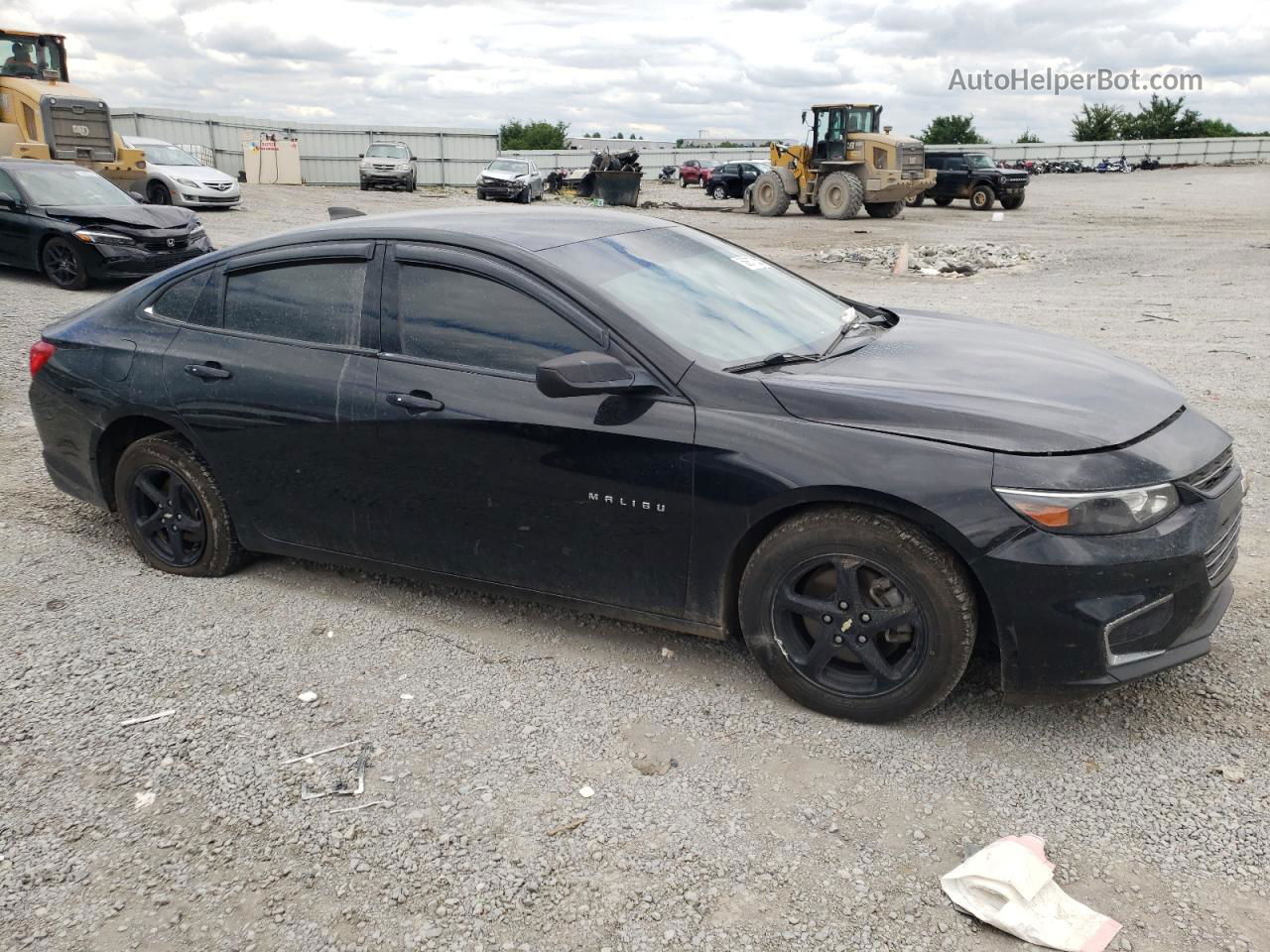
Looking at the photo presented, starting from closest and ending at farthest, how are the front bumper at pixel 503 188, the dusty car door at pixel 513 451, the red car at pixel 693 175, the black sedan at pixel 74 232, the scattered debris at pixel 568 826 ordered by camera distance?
the scattered debris at pixel 568 826 → the dusty car door at pixel 513 451 → the black sedan at pixel 74 232 → the front bumper at pixel 503 188 → the red car at pixel 693 175

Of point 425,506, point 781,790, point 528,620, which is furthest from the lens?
point 528,620

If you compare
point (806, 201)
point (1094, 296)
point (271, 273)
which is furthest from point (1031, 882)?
point (806, 201)

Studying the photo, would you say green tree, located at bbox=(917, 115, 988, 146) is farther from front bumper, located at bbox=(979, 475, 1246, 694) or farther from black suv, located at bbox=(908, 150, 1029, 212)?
front bumper, located at bbox=(979, 475, 1246, 694)

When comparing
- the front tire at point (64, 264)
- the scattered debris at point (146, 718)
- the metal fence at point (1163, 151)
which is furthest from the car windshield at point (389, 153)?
the metal fence at point (1163, 151)

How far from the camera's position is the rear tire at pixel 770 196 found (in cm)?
3053

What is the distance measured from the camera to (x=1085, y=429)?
3.16m

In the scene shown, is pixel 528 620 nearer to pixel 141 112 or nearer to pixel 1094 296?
pixel 1094 296

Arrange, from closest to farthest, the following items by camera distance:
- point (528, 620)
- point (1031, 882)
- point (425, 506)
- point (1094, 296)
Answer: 1. point (1031, 882)
2. point (425, 506)
3. point (528, 620)
4. point (1094, 296)

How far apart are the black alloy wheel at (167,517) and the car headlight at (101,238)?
955 centimetres

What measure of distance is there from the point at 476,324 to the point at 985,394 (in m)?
1.80

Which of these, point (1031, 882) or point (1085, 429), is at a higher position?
point (1085, 429)

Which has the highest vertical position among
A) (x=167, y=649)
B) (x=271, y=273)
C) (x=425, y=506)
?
(x=271, y=273)

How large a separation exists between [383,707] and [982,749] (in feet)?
6.52

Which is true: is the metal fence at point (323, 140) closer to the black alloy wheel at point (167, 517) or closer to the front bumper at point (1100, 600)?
the black alloy wheel at point (167, 517)
